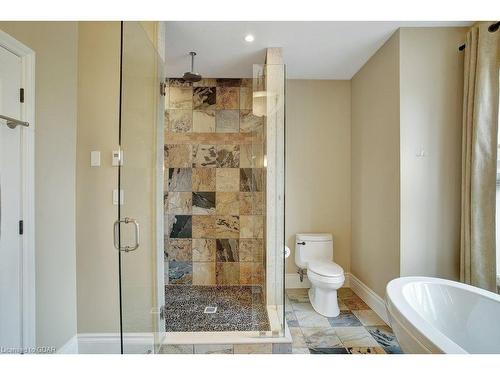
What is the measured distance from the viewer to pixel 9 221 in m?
1.27

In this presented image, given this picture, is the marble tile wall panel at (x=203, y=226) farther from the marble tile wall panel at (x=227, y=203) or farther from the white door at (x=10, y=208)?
the white door at (x=10, y=208)

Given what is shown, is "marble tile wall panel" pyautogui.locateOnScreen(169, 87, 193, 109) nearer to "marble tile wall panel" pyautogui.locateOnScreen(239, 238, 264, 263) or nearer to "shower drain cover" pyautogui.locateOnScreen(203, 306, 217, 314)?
"marble tile wall panel" pyautogui.locateOnScreen(239, 238, 264, 263)

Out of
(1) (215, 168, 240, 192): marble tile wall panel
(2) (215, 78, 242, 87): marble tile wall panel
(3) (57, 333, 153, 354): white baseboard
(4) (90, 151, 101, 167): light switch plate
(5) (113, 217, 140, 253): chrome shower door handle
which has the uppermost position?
(2) (215, 78, 242, 87): marble tile wall panel

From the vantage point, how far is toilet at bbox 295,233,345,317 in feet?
7.19

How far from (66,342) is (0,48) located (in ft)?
5.96

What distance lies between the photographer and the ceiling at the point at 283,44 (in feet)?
6.22

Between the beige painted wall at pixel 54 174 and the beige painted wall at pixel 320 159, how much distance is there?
2.14m

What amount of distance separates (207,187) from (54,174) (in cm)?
155

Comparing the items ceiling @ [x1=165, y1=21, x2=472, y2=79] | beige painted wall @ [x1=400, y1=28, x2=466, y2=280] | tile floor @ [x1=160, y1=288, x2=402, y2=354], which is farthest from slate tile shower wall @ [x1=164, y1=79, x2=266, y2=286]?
beige painted wall @ [x1=400, y1=28, x2=466, y2=280]

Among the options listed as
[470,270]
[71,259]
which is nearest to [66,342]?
[71,259]

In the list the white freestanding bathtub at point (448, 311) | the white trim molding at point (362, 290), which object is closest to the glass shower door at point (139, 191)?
the white freestanding bathtub at point (448, 311)

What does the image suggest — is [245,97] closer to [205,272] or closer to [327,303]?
[205,272]

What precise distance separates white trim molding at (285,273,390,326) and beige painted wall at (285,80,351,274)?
6.0 inches

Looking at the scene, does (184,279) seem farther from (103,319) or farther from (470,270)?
(470,270)
